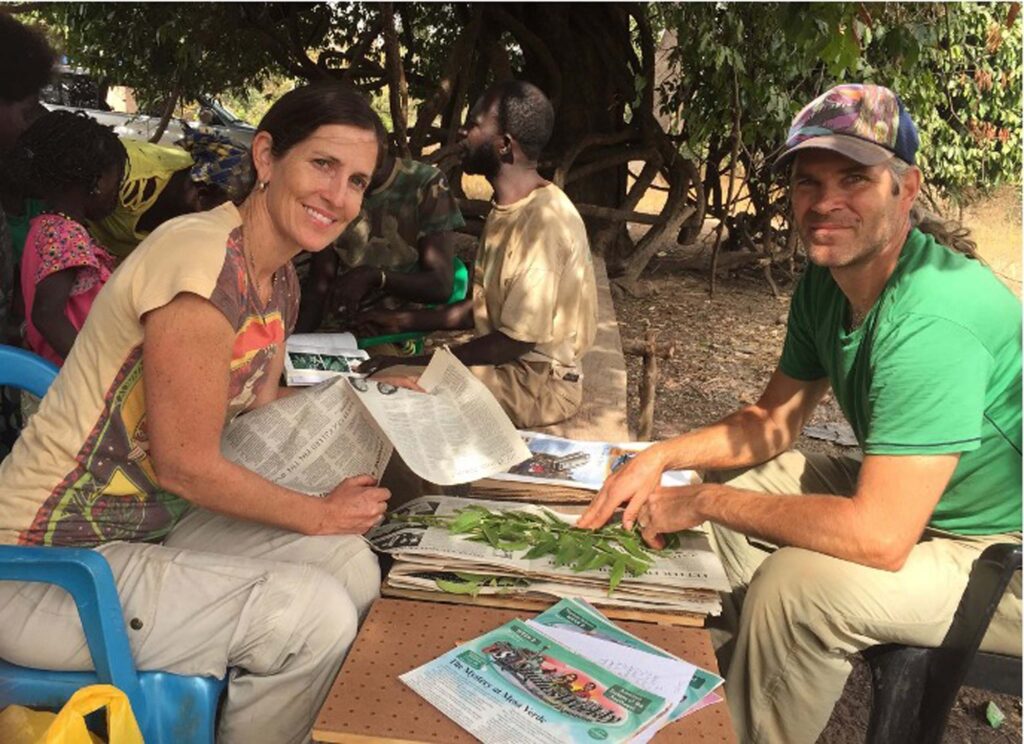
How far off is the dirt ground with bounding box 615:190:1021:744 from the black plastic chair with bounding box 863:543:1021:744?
0.91 metres

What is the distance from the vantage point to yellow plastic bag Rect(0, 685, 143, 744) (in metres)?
1.51

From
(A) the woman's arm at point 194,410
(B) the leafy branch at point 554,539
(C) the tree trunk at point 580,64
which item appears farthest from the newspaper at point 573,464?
(C) the tree trunk at point 580,64

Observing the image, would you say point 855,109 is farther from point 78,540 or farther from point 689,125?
point 689,125

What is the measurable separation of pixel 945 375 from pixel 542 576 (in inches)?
35.5

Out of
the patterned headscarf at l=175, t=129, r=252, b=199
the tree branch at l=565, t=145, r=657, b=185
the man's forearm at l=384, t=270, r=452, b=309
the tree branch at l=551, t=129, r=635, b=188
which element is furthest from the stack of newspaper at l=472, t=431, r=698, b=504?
the tree branch at l=565, t=145, r=657, b=185

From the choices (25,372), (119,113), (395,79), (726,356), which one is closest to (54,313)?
(25,372)

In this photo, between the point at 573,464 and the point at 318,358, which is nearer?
the point at 573,464

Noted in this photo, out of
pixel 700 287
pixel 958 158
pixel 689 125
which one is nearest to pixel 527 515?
pixel 689 125

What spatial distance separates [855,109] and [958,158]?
813cm

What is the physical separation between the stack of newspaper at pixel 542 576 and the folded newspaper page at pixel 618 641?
0.15 feet

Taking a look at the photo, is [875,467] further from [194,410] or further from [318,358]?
[318,358]

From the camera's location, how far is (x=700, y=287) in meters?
9.12

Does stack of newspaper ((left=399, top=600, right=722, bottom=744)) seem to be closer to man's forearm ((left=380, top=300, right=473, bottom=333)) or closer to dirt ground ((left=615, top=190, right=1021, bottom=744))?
dirt ground ((left=615, top=190, right=1021, bottom=744))

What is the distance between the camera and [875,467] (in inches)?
77.6
